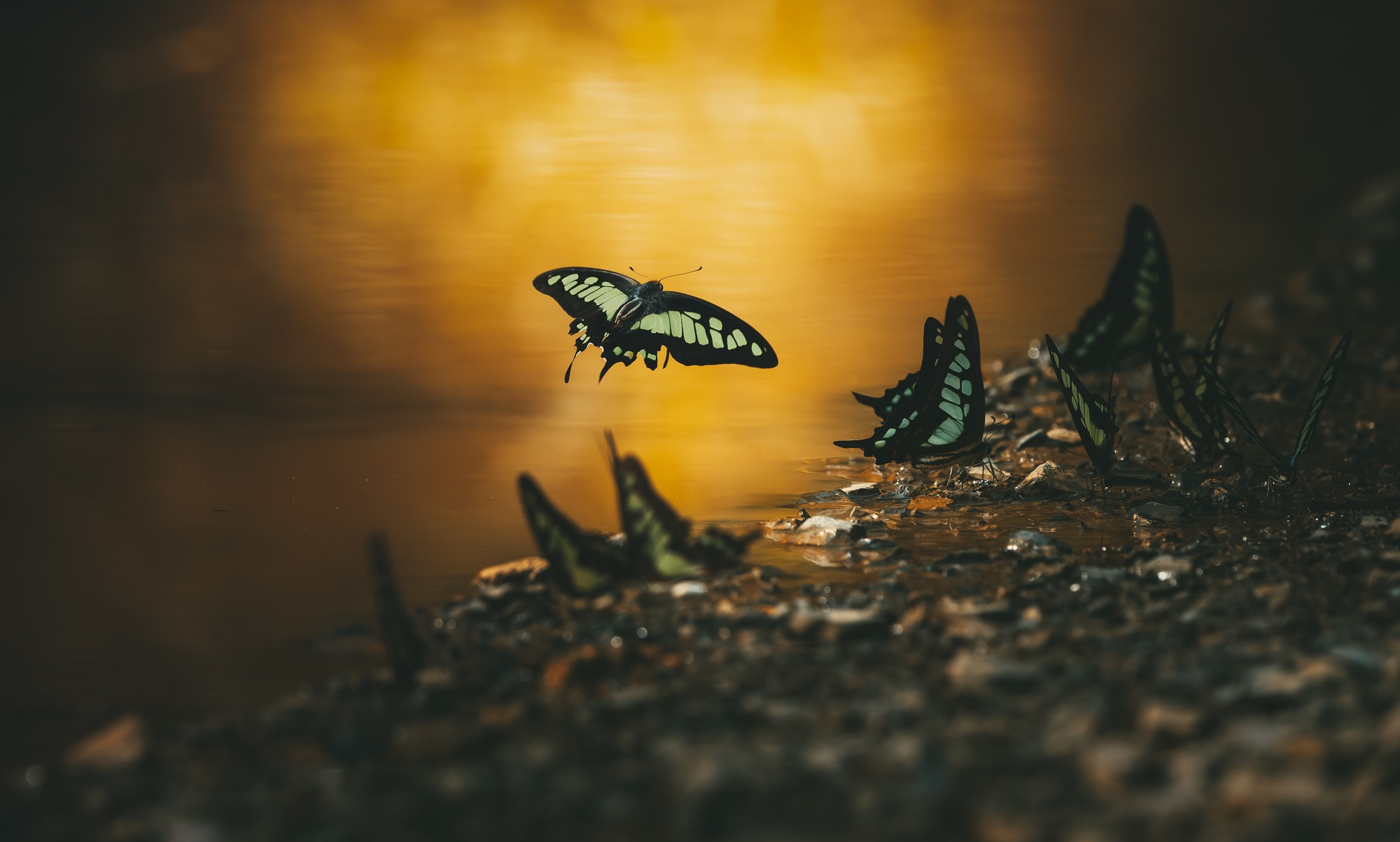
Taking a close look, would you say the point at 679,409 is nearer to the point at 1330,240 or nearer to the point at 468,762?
the point at 468,762

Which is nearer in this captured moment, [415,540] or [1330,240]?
[415,540]

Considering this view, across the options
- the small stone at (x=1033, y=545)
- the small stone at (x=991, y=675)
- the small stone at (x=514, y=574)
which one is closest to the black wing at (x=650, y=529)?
the small stone at (x=514, y=574)

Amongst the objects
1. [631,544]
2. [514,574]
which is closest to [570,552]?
[631,544]

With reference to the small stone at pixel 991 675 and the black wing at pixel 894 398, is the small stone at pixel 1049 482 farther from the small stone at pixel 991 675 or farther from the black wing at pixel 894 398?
the small stone at pixel 991 675

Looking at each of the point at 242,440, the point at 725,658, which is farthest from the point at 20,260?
the point at 725,658

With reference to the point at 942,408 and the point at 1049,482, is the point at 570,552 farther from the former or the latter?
the point at 1049,482

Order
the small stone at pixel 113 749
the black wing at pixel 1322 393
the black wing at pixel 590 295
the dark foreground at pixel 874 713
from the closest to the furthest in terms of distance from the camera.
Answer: the dark foreground at pixel 874 713, the small stone at pixel 113 749, the black wing at pixel 1322 393, the black wing at pixel 590 295
